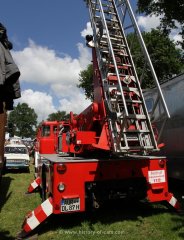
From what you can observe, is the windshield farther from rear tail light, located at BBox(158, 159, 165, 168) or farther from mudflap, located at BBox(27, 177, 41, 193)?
rear tail light, located at BBox(158, 159, 165, 168)

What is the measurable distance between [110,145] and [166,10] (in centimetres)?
1017

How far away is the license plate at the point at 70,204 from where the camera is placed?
6055 millimetres

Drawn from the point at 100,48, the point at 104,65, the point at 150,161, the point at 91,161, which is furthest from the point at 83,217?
the point at 100,48

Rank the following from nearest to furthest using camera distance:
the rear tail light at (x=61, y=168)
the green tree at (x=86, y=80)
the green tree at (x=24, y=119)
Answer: the rear tail light at (x=61, y=168)
the green tree at (x=86, y=80)
the green tree at (x=24, y=119)

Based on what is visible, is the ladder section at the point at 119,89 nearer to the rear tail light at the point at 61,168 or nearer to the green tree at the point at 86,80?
the rear tail light at the point at 61,168

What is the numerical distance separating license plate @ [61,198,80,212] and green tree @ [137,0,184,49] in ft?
35.5

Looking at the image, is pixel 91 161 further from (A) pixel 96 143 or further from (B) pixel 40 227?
(B) pixel 40 227

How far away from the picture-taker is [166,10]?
14.3m

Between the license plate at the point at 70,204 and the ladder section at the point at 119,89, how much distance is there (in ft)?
4.30

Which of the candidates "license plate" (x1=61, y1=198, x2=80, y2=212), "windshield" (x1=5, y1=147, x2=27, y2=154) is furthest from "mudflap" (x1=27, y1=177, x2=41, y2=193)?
"windshield" (x1=5, y1=147, x2=27, y2=154)

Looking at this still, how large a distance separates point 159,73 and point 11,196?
27.2m

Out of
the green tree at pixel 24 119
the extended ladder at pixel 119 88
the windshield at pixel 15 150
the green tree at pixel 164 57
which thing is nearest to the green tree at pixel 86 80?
the green tree at pixel 164 57

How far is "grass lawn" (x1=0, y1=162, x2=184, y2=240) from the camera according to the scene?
5703 millimetres

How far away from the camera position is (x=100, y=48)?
24.0ft
